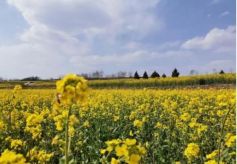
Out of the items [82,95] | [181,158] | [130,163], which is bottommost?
[181,158]

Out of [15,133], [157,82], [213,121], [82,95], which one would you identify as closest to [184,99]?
[213,121]

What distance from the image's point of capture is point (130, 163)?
214cm

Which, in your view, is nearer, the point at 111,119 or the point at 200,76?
the point at 111,119

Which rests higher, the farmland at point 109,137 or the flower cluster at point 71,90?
the flower cluster at point 71,90

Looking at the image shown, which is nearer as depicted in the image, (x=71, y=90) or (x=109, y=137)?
(x=71, y=90)

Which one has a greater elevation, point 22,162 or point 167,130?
point 22,162

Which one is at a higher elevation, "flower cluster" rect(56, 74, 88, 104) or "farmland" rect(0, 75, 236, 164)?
A: "flower cluster" rect(56, 74, 88, 104)

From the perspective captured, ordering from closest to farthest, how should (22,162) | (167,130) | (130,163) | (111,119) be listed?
(22,162) < (130,163) < (167,130) < (111,119)

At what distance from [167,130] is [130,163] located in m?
6.10

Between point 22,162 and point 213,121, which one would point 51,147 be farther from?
point 22,162

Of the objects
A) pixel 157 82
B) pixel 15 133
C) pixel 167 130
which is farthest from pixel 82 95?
pixel 157 82

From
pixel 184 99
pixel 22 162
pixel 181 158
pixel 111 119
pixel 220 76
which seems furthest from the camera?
pixel 220 76

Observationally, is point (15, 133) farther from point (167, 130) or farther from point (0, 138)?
point (167, 130)

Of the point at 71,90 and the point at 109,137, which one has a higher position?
the point at 71,90
